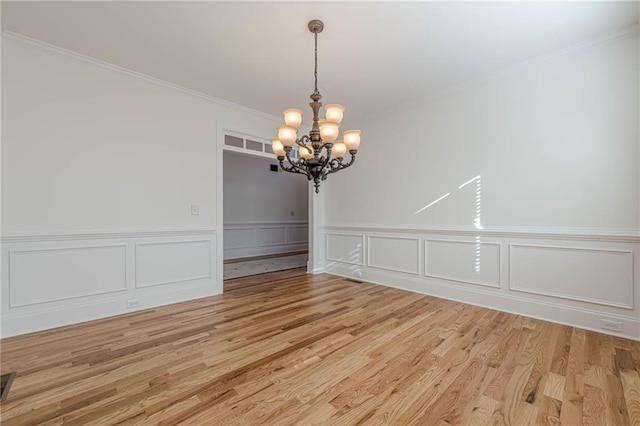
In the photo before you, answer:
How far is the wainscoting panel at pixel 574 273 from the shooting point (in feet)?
8.47

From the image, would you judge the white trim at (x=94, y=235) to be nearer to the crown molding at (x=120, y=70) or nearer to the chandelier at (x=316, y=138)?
the crown molding at (x=120, y=70)

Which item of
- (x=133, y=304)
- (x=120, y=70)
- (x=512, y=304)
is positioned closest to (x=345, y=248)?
(x=512, y=304)

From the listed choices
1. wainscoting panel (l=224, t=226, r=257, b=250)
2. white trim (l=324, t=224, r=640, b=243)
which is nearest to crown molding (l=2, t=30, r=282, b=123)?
white trim (l=324, t=224, r=640, b=243)

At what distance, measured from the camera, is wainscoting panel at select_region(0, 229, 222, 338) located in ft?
8.61

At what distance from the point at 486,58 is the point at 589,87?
1000mm

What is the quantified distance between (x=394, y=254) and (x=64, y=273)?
4.07 metres

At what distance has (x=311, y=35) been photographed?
256cm

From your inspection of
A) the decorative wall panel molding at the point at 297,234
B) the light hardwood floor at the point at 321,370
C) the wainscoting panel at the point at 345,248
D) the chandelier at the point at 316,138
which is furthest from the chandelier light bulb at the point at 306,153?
the decorative wall panel molding at the point at 297,234

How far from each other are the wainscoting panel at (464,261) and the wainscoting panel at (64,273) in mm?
3914

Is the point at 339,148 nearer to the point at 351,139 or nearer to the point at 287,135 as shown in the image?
the point at 351,139

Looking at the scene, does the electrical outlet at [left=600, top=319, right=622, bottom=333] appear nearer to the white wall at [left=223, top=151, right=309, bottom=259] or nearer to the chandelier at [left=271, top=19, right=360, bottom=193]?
the chandelier at [left=271, top=19, right=360, bottom=193]

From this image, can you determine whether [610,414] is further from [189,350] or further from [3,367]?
[3,367]

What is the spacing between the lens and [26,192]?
2.65 m

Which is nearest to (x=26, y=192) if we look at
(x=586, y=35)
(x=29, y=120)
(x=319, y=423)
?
(x=29, y=120)
